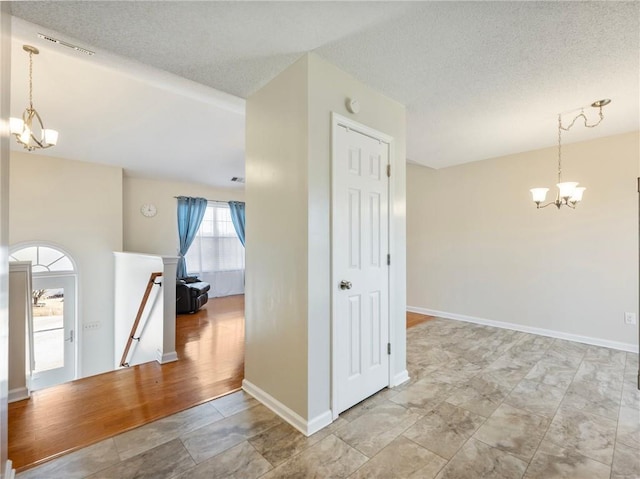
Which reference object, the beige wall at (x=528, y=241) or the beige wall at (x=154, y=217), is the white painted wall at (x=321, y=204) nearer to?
the beige wall at (x=528, y=241)

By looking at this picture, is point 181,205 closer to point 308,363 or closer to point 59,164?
point 59,164

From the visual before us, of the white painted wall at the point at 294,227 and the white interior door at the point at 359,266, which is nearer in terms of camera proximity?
the white painted wall at the point at 294,227

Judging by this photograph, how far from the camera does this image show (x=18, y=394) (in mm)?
2264

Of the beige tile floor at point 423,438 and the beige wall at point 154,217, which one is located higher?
the beige wall at point 154,217

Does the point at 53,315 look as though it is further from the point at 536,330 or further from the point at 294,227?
the point at 536,330

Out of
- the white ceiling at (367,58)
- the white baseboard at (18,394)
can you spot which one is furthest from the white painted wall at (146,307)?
the white ceiling at (367,58)

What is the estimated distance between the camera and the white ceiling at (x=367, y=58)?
1.65 metres

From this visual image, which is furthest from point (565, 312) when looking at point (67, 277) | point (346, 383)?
point (67, 277)

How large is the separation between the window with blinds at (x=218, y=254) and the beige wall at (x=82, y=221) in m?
1.79

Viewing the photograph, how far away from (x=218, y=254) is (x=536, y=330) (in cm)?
640

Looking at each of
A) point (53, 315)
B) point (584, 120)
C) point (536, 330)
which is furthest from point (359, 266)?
point (53, 315)

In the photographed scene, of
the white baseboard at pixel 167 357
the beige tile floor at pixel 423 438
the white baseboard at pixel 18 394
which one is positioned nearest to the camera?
the beige tile floor at pixel 423 438

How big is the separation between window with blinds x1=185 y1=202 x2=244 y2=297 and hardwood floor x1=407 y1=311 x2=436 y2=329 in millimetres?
4435

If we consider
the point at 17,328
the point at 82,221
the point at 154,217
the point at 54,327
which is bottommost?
the point at 54,327
